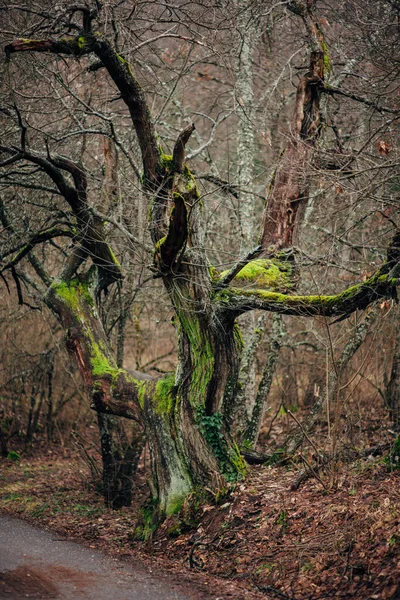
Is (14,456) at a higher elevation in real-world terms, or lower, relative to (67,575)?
higher

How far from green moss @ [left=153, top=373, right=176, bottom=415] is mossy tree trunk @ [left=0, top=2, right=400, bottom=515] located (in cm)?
2

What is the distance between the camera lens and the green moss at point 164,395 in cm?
900

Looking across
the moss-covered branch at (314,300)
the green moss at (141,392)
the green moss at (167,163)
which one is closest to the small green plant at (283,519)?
the moss-covered branch at (314,300)

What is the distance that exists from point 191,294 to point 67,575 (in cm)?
368

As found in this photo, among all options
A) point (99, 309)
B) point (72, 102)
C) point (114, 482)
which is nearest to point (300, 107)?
point (72, 102)

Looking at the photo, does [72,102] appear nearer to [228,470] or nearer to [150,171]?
[150,171]

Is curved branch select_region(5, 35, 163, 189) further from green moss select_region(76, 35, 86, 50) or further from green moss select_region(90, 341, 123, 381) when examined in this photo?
green moss select_region(90, 341, 123, 381)

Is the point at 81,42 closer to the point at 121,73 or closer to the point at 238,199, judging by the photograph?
the point at 121,73

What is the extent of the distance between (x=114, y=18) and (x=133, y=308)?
22.1ft

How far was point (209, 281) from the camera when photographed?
8438 mm

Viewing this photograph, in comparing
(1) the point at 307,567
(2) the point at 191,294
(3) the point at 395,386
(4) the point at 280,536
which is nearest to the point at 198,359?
(2) the point at 191,294

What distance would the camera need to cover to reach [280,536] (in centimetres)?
745

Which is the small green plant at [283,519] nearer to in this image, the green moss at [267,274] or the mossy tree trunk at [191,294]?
the mossy tree trunk at [191,294]

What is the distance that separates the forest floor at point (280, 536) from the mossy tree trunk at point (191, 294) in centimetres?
55
